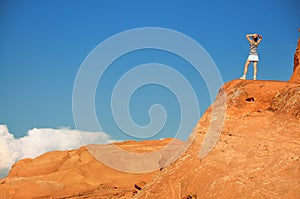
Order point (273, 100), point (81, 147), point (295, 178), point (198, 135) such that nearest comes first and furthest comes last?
point (295, 178)
point (273, 100)
point (198, 135)
point (81, 147)

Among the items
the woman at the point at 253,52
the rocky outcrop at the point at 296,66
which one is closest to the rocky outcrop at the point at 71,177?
the rocky outcrop at the point at 296,66

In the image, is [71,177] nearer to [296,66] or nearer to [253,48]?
[296,66]

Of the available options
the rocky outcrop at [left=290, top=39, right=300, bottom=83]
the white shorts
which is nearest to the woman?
the white shorts

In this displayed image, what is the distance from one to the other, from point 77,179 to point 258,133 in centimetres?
1862

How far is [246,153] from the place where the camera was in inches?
350

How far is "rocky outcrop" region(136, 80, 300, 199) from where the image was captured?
7637mm

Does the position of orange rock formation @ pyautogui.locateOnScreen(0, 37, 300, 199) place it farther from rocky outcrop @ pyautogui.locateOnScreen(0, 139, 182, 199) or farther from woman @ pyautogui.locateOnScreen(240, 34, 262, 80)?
rocky outcrop @ pyautogui.locateOnScreen(0, 139, 182, 199)

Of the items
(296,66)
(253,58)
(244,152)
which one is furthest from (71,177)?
(244,152)

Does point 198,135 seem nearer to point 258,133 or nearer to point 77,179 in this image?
point 258,133

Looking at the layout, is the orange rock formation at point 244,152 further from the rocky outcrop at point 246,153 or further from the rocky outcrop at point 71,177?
the rocky outcrop at point 71,177

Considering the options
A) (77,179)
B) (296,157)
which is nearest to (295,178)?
(296,157)

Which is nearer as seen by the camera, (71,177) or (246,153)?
(246,153)

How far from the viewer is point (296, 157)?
303 inches

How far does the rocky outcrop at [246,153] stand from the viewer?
764cm
